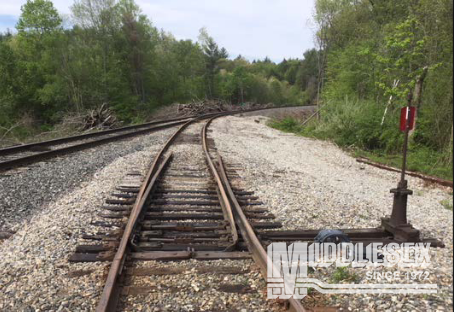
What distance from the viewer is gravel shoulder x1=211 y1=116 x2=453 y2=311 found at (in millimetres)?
2578

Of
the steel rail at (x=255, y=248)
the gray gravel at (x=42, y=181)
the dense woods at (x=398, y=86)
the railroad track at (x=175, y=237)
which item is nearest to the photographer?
the steel rail at (x=255, y=248)

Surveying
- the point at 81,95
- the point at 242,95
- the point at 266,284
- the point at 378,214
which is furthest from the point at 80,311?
the point at 242,95

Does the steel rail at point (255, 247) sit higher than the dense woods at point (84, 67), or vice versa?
the dense woods at point (84, 67)

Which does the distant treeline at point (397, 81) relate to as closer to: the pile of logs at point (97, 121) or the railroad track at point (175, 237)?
the railroad track at point (175, 237)

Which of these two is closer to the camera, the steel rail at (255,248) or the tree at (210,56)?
the steel rail at (255,248)

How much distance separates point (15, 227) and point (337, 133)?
13478mm

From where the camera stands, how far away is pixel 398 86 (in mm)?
13070

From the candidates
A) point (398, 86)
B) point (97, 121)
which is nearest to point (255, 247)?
point (398, 86)

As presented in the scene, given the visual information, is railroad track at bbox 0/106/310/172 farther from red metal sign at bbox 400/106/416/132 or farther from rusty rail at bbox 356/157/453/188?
rusty rail at bbox 356/157/453/188

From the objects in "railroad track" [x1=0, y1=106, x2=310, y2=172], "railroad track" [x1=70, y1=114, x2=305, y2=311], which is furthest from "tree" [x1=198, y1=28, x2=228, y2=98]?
"railroad track" [x1=70, y1=114, x2=305, y2=311]

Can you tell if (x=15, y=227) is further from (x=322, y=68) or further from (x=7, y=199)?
(x=322, y=68)

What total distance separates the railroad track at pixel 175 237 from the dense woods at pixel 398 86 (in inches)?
282

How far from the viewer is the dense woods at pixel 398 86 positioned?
10.8 meters

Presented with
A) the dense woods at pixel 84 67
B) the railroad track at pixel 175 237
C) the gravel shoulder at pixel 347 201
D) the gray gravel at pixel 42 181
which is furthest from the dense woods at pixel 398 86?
the dense woods at pixel 84 67
